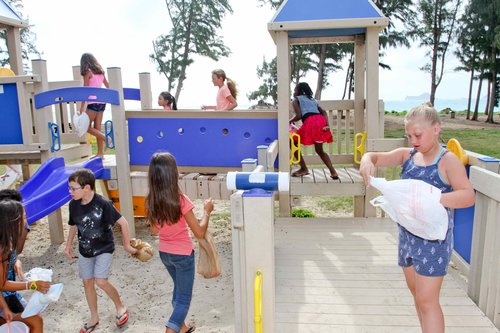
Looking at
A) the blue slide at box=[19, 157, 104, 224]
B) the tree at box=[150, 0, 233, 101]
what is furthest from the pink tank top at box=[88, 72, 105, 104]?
the tree at box=[150, 0, 233, 101]

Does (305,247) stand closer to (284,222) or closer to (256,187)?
(284,222)

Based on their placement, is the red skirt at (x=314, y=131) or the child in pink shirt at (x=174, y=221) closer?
the child in pink shirt at (x=174, y=221)

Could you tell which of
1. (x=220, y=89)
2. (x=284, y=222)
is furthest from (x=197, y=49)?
(x=284, y=222)

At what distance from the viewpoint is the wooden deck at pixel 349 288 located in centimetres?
300

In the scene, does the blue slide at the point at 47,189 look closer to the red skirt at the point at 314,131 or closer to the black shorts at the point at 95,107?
the black shorts at the point at 95,107

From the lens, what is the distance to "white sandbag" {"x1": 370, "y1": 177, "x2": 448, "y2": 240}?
2.17 metres

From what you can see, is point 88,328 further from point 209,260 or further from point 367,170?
point 367,170

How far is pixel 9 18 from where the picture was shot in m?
6.83

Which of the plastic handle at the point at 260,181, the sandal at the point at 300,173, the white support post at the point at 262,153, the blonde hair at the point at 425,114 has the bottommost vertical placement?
the sandal at the point at 300,173

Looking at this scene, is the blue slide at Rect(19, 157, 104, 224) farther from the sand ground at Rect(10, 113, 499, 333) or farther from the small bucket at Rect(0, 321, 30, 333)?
the small bucket at Rect(0, 321, 30, 333)

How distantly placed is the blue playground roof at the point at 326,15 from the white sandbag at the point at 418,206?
329 centimetres

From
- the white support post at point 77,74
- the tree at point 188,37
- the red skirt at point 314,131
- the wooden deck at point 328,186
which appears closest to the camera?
the wooden deck at point 328,186

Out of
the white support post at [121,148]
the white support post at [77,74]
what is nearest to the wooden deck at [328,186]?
the white support post at [121,148]

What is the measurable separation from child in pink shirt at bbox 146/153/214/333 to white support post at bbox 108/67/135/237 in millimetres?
2924
